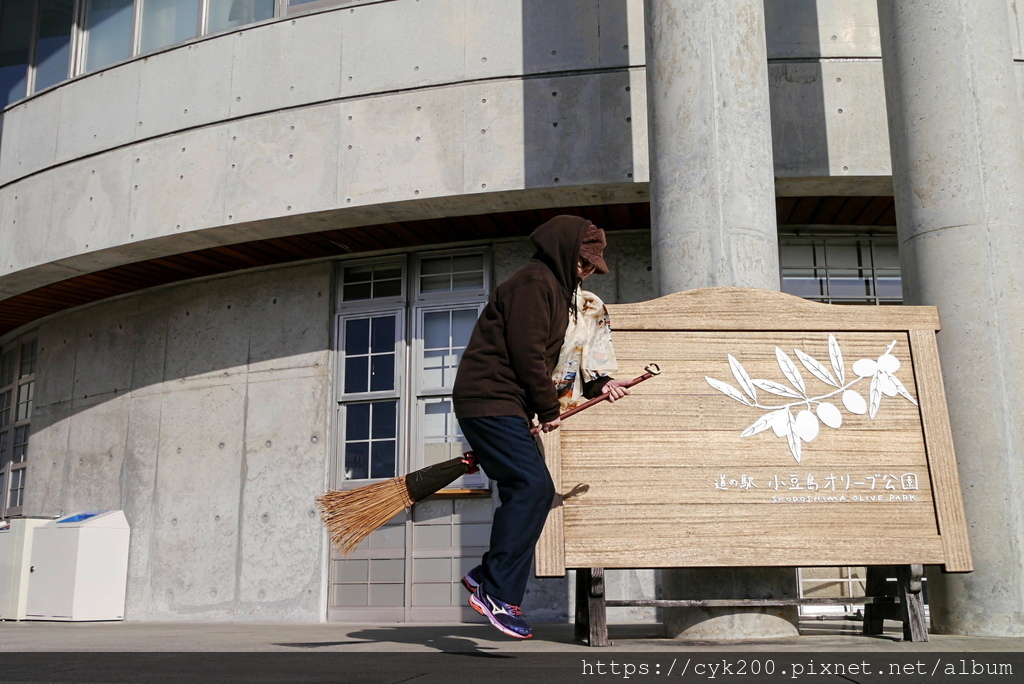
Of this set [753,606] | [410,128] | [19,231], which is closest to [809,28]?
[410,128]

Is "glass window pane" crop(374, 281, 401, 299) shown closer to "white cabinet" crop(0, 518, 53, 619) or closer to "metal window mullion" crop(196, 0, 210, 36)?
"metal window mullion" crop(196, 0, 210, 36)

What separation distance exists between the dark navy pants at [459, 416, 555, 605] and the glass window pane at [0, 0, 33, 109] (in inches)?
410

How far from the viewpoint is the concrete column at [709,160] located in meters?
6.41

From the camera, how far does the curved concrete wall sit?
9.12 metres

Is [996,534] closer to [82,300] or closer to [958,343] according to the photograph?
[958,343]

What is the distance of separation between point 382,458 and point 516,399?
625cm

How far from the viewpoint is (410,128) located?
970 cm

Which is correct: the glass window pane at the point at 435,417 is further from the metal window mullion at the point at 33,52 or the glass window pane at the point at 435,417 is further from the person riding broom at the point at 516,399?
the metal window mullion at the point at 33,52

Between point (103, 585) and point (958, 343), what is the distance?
9289mm

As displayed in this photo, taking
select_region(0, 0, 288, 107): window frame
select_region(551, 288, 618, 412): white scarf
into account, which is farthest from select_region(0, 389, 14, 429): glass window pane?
select_region(551, 288, 618, 412): white scarf

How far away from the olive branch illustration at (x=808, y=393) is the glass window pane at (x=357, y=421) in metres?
5.80

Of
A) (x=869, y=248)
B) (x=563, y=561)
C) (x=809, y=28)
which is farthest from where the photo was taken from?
(x=869, y=248)

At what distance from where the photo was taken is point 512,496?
4762 millimetres
